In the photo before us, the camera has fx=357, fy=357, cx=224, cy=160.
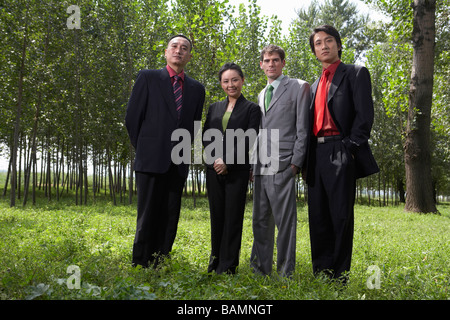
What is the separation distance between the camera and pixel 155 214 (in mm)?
4590

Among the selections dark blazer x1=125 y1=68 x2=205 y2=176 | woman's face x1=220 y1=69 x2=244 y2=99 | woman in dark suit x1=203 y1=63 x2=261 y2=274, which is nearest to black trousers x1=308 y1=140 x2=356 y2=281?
woman in dark suit x1=203 y1=63 x2=261 y2=274

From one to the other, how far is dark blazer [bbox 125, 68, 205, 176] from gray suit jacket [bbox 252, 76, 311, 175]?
3.31 feet

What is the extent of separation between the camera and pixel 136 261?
451 cm

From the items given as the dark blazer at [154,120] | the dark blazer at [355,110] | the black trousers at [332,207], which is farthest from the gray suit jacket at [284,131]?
the dark blazer at [154,120]

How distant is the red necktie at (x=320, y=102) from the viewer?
4.12m

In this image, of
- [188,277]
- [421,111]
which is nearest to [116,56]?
[421,111]

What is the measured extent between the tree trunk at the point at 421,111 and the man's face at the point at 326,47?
436 inches

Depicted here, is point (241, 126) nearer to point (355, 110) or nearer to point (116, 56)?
point (355, 110)

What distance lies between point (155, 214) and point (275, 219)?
1.53m

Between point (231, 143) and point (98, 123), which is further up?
point (98, 123)

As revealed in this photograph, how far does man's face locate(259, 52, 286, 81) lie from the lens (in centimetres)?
442
